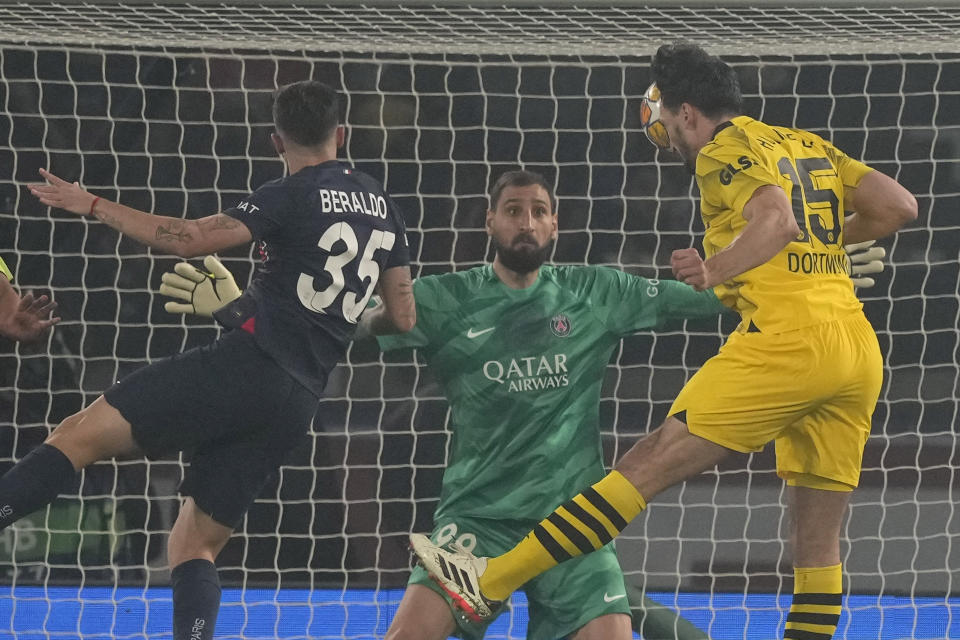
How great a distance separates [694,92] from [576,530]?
1190 mm

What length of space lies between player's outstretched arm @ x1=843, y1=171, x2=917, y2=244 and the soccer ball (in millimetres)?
524

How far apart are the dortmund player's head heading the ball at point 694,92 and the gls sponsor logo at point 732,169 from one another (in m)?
0.18

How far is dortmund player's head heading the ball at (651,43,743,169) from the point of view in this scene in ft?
11.3

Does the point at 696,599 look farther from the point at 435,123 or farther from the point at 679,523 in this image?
the point at 435,123

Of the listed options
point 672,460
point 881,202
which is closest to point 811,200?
point 881,202

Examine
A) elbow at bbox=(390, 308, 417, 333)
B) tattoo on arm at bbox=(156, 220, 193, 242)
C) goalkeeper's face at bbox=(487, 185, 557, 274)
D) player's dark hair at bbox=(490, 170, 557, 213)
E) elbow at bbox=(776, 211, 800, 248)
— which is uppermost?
elbow at bbox=(776, 211, 800, 248)

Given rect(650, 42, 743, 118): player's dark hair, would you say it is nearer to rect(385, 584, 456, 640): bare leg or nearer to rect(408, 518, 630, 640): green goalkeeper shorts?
rect(408, 518, 630, 640): green goalkeeper shorts

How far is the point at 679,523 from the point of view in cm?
612

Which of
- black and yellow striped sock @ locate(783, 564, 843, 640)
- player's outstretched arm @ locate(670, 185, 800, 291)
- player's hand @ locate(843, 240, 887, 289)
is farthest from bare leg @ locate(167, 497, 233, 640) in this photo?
player's hand @ locate(843, 240, 887, 289)

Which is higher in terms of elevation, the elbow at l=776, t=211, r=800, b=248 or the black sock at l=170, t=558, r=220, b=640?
the elbow at l=776, t=211, r=800, b=248

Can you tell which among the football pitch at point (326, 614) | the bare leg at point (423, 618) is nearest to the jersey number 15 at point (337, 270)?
the bare leg at point (423, 618)

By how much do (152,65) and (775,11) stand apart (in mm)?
3091

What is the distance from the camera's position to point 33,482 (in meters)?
3.22

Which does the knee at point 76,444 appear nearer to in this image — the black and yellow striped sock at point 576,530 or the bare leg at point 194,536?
the bare leg at point 194,536
